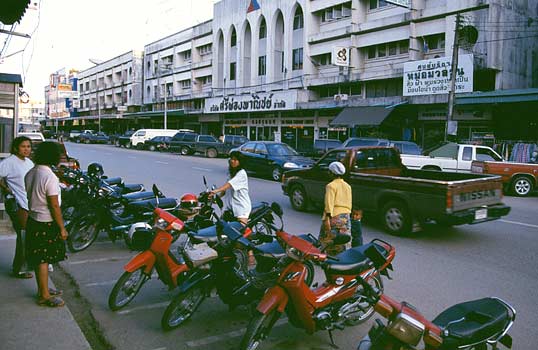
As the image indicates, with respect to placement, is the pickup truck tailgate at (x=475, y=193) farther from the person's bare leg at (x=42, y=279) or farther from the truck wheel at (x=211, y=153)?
the truck wheel at (x=211, y=153)

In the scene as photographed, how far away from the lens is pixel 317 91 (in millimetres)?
38469

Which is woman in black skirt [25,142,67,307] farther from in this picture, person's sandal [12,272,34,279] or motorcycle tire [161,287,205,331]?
motorcycle tire [161,287,205,331]

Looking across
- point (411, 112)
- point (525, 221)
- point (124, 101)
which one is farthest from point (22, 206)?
point (124, 101)

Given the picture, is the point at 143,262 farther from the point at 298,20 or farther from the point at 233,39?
the point at 233,39

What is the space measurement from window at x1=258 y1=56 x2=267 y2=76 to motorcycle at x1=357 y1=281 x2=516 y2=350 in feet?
141

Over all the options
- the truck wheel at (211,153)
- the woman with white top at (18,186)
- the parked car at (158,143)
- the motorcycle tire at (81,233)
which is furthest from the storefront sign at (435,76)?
the woman with white top at (18,186)

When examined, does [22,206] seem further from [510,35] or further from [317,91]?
[317,91]

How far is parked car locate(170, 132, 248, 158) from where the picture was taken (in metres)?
32.9

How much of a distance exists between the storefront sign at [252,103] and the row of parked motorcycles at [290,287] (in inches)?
1315

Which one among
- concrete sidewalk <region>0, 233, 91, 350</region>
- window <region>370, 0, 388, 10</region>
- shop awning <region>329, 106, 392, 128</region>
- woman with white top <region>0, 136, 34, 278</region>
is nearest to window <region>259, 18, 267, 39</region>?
window <region>370, 0, 388, 10</region>

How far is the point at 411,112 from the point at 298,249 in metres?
28.0

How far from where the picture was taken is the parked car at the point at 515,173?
1576cm

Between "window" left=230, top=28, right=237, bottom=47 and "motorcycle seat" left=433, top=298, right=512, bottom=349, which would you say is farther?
"window" left=230, top=28, right=237, bottom=47

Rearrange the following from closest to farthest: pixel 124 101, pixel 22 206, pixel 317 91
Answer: pixel 22 206 < pixel 317 91 < pixel 124 101
